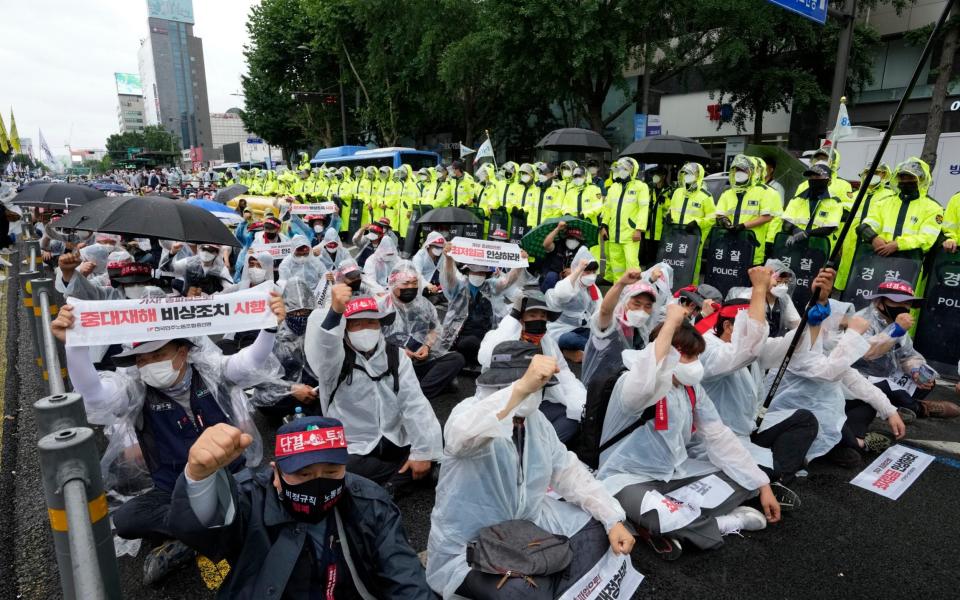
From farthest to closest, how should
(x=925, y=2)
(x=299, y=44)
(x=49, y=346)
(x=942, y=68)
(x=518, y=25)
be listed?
(x=299, y=44), (x=925, y=2), (x=518, y=25), (x=942, y=68), (x=49, y=346)

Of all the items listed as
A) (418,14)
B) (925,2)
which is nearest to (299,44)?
(418,14)

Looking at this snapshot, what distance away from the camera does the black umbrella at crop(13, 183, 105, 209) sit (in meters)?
7.00

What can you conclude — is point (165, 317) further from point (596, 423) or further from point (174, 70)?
point (174, 70)

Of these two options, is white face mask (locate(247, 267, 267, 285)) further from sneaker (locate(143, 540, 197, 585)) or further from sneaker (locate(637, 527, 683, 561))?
sneaker (locate(637, 527, 683, 561))

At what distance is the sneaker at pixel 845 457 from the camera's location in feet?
12.7

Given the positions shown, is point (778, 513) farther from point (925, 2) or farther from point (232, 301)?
point (925, 2)

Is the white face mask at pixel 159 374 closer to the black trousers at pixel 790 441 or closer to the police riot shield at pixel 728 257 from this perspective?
the black trousers at pixel 790 441

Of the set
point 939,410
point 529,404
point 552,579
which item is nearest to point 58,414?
point 529,404

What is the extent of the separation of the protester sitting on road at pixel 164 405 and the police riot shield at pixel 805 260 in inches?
229

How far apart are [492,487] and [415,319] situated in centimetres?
311

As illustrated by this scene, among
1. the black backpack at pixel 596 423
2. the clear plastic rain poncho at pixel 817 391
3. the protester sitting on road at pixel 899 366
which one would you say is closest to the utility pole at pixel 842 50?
the protester sitting on road at pixel 899 366

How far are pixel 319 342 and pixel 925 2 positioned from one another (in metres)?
22.3

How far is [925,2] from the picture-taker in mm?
17094

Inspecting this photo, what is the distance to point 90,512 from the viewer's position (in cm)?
146
